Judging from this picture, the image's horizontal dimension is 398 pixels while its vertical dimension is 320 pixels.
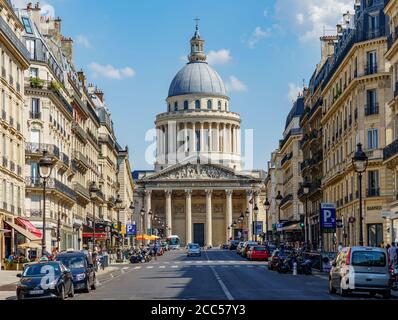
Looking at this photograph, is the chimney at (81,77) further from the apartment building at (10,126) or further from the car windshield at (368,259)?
the car windshield at (368,259)

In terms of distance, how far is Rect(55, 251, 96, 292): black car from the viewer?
3167 cm

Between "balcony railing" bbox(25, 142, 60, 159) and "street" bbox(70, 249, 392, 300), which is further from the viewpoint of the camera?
"balcony railing" bbox(25, 142, 60, 159)

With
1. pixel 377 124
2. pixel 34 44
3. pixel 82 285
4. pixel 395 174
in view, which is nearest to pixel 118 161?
pixel 34 44

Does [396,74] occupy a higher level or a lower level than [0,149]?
higher

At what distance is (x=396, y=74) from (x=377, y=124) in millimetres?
14386

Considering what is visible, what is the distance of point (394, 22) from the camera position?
5000 centimetres

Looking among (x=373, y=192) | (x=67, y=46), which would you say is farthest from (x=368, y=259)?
(x=67, y=46)

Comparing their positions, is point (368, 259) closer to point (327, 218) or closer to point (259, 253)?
point (327, 218)

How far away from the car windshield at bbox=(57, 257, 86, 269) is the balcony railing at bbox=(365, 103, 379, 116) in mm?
35185

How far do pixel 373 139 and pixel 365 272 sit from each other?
39.0 m

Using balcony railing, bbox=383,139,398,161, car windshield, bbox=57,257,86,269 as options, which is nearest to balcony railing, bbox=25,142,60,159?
balcony railing, bbox=383,139,398,161

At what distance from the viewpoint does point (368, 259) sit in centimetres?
2664

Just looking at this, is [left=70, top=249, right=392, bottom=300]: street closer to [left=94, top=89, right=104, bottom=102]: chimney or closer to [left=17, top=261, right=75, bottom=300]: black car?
[left=17, top=261, right=75, bottom=300]: black car
